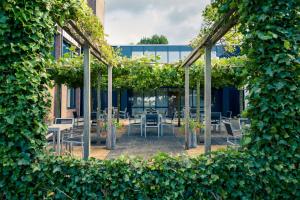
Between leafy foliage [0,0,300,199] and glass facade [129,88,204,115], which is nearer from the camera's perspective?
leafy foliage [0,0,300,199]

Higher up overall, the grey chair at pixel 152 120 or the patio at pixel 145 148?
the grey chair at pixel 152 120

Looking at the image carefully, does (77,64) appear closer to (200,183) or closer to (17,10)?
(17,10)

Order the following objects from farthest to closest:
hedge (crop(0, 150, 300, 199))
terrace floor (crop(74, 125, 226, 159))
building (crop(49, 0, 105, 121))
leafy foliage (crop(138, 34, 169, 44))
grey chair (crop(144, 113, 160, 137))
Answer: leafy foliage (crop(138, 34, 169, 44)) < building (crop(49, 0, 105, 121)) < grey chair (crop(144, 113, 160, 137)) < terrace floor (crop(74, 125, 226, 159)) < hedge (crop(0, 150, 300, 199))

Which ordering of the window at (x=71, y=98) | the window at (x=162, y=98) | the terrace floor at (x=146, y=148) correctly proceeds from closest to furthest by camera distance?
1. the terrace floor at (x=146, y=148)
2. the window at (x=71, y=98)
3. the window at (x=162, y=98)

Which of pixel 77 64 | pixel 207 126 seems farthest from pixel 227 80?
pixel 207 126

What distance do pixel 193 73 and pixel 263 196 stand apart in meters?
7.21

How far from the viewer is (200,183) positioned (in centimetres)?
Result: 246

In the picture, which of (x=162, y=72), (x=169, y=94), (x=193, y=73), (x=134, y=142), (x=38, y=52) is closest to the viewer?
(x=38, y=52)

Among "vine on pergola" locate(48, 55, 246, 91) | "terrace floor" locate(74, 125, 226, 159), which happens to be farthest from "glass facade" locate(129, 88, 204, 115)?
"terrace floor" locate(74, 125, 226, 159)

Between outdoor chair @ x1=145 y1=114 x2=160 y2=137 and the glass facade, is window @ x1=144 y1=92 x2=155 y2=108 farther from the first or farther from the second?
outdoor chair @ x1=145 y1=114 x2=160 y2=137

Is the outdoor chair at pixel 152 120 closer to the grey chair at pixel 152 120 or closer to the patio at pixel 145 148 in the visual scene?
the grey chair at pixel 152 120

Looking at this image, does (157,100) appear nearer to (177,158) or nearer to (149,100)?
(149,100)

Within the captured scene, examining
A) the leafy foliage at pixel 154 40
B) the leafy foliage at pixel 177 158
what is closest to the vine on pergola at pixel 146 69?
the leafy foliage at pixel 177 158

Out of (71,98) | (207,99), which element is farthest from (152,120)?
(71,98)
